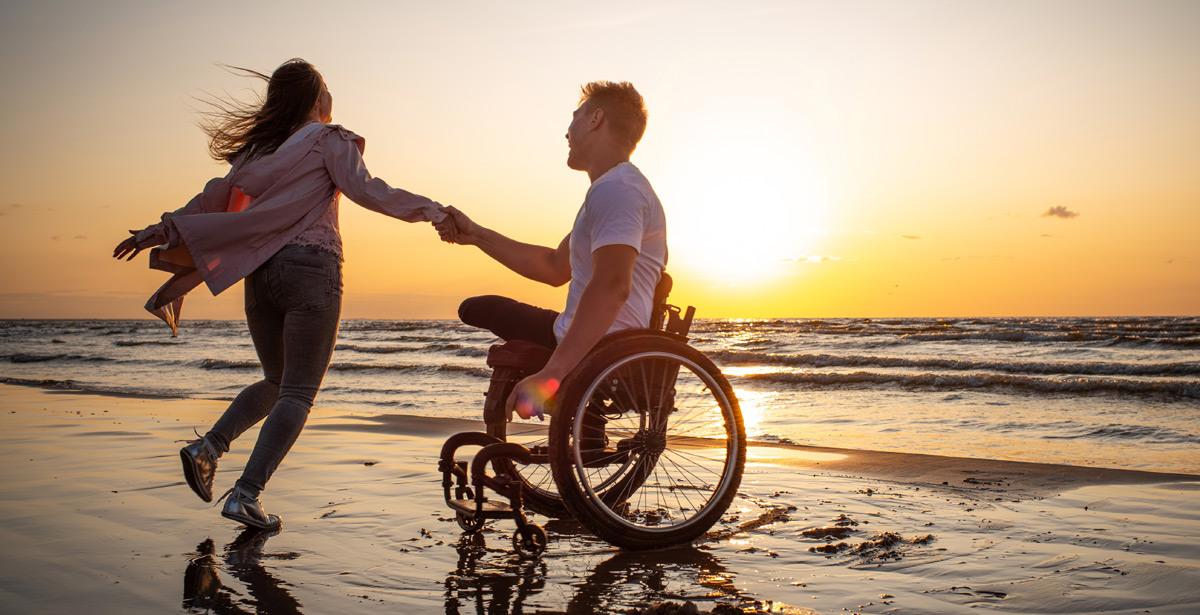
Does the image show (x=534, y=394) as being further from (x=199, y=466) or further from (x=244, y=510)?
(x=199, y=466)

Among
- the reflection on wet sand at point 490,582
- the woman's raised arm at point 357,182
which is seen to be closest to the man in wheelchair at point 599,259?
the woman's raised arm at point 357,182

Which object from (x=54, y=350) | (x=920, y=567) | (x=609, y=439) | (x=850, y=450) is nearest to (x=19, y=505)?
(x=609, y=439)

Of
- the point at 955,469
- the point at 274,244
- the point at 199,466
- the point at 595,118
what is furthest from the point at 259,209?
the point at 955,469

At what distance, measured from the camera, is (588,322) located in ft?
9.50

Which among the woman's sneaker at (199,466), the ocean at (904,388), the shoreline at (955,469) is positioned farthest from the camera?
the ocean at (904,388)

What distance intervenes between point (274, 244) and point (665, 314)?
4.95 feet

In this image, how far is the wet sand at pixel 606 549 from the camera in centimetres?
253

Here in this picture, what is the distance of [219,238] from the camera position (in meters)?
3.29

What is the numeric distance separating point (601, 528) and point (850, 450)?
12.7 ft

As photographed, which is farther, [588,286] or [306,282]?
[306,282]

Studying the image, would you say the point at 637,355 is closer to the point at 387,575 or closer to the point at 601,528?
the point at 601,528

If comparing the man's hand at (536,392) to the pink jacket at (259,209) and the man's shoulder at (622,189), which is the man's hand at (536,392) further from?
the pink jacket at (259,209)

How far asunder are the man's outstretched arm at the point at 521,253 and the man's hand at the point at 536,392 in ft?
3.02

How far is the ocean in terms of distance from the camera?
7547mm
